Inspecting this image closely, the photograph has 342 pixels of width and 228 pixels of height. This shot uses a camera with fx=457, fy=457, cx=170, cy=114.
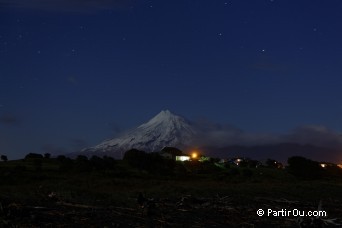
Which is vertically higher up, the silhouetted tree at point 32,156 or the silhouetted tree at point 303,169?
the silhouetted tree at point 32,156

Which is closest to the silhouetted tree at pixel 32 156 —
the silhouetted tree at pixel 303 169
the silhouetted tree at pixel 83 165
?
the silhouetted tree at pixel 83 165

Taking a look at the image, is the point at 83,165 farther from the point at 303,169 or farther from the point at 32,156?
the point at 32,156

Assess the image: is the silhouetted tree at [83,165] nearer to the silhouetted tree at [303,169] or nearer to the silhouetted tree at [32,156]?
the silhouetted tree at [32,156]

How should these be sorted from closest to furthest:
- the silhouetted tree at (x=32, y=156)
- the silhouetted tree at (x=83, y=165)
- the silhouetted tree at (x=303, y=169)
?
the silhouetted tree at (x=83, y=165)
the silhouetted tree at (x=303, y=169)
the silhouetted tree at (x=32, y=156)

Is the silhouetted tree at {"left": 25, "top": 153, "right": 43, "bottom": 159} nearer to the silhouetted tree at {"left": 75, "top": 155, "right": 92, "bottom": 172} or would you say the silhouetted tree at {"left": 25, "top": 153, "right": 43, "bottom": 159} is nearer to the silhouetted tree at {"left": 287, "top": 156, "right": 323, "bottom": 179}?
the silhouetted tree at {"left": 75, "top": 155, "right": 92, "bottom": 172}

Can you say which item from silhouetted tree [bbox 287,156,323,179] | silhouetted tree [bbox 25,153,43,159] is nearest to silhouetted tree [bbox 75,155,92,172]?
silhouetted tree [bbox 25,153,43,159]

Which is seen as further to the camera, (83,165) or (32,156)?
(32,156)

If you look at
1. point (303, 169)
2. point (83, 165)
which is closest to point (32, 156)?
point (83, 165)

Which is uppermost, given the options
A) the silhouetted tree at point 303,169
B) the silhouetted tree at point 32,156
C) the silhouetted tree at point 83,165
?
the silhouetted tree at point 32,156

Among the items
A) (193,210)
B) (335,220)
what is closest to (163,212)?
(193,210)

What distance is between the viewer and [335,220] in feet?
67.3

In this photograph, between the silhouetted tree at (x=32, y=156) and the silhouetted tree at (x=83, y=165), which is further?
the silhouetted tree at (x=32, y=156)

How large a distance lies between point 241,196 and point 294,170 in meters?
65.0

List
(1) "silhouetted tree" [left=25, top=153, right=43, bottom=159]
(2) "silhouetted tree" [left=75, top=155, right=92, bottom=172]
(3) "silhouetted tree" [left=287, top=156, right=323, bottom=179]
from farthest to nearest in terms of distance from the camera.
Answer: (1) "silhouetted tree" [left=25, top=153, right=43, bottom=159]
(3) "silhouetted tree" [left=287, top=156, right=323, bottom=179]
(2) "silhouetted tree" [left=75, top=155, right=92, bottom=172]
